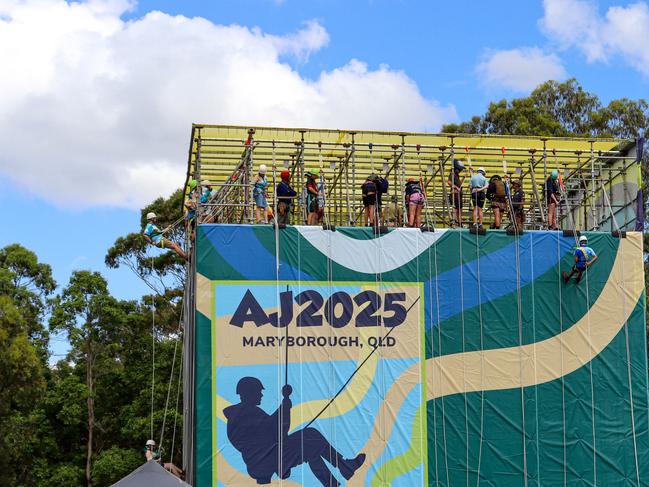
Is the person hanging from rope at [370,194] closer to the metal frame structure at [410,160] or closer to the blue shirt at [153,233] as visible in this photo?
the metal frame structure at [410,160]

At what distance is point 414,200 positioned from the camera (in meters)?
22.1

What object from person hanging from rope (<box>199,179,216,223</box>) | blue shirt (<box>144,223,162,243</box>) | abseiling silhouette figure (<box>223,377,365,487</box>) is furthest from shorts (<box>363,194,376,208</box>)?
blue shirt (<box>144,223,162,243</box>)

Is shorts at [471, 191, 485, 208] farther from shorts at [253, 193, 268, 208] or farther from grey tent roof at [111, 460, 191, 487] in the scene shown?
grey tent roof at [111, 460, 191, 487]

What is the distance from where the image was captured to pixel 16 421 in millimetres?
40000

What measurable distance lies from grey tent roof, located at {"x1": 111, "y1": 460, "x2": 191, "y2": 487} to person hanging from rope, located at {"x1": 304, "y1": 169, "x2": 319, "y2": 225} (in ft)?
20.5

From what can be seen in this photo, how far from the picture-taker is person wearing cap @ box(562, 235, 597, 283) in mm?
21719

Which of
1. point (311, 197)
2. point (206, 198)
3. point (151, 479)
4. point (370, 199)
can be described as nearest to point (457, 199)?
point (370, 199)

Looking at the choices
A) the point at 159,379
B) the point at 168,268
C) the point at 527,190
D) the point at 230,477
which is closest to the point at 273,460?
the point at 230,477

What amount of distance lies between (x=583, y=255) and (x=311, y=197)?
6.04 m

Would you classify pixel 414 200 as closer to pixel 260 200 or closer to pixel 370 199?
pixel 370 199

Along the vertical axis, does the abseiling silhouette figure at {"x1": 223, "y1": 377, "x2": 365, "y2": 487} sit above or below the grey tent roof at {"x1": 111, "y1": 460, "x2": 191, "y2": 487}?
above

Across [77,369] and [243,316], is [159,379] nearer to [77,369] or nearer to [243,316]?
[77,369]

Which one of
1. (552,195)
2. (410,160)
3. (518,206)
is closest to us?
(552,195)

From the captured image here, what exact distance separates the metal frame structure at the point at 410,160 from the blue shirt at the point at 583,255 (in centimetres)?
194
